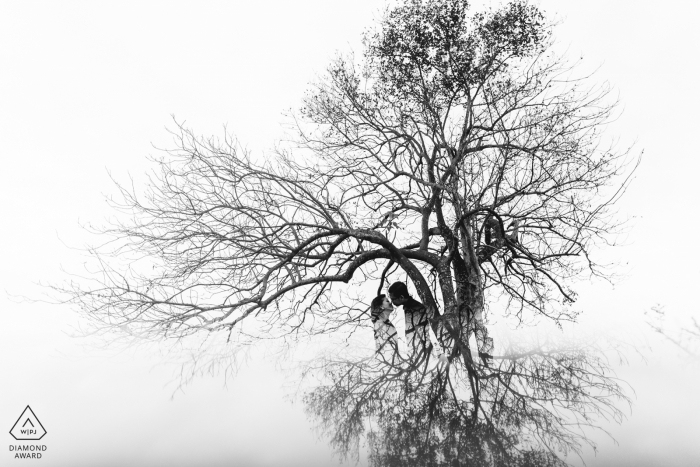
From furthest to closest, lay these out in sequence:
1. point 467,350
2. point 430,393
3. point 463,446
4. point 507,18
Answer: point 507,18, point 467,350, point 430,393, point 463,446

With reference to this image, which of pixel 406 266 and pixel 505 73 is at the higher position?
pixel 505 73

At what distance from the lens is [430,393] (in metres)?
7.19

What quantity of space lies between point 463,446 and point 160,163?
6.76 meters

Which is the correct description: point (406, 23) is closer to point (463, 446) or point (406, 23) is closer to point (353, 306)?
point (353, 306)

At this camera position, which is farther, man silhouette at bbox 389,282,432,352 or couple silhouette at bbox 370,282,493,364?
man silhouette at bbox 389,282,432,352

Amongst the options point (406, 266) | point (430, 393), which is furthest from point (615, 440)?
point (406, 266)

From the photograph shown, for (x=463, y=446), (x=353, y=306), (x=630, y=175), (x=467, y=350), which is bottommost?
(x=463, y=446)

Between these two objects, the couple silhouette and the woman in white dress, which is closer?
the couple silhouette

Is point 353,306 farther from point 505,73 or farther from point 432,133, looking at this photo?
point 505,73

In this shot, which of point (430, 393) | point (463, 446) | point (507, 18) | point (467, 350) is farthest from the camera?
point (507, 18)

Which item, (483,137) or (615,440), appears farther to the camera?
(483,137)

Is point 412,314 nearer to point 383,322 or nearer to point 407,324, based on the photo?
point 407,324

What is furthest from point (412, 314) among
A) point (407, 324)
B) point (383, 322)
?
point (383, 322)

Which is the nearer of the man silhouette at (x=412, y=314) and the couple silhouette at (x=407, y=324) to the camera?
the couple silhouette at (x=407, y=324)
